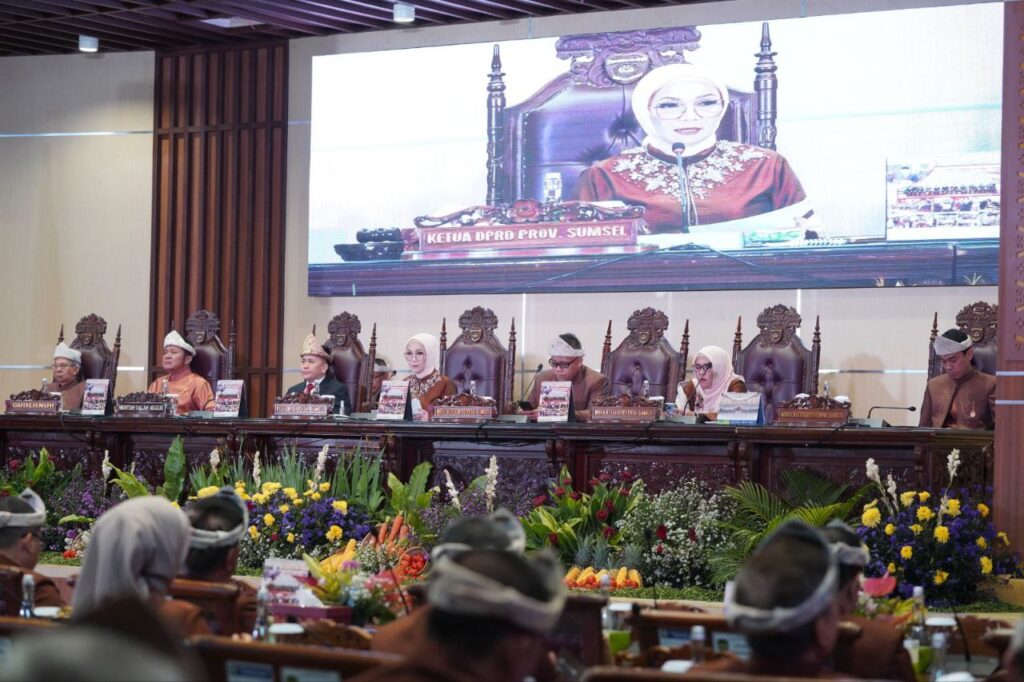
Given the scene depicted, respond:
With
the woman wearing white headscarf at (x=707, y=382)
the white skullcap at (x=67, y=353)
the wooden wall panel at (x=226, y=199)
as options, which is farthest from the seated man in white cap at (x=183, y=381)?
the woman wearing white headscarf at (x=707, y=382)

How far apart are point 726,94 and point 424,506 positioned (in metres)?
3.96

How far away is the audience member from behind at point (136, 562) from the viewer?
120 inches

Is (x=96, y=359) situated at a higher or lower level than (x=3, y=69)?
lower

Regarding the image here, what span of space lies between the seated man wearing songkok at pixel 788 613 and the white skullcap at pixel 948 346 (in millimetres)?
5613

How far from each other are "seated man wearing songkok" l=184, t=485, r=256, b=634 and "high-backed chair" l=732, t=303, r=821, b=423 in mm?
5018

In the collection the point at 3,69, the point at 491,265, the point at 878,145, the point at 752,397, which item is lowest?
the point at 752,397

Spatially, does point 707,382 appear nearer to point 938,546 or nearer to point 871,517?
point 871,517

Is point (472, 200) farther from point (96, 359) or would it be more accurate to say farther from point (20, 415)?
point (20, 415)

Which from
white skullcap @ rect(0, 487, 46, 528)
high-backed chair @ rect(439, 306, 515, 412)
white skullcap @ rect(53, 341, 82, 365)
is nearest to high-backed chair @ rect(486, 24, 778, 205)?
high-backed chair @ rect(439, 306, 515, 412)

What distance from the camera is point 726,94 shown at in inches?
367

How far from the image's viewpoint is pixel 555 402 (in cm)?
707

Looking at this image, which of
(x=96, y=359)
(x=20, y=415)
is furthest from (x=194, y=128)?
(x=20, y=415)

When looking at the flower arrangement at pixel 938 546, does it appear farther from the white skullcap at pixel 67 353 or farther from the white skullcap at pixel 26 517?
the white skullcap at pixel 67 353

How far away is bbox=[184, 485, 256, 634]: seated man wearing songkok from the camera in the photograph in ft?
11.7
